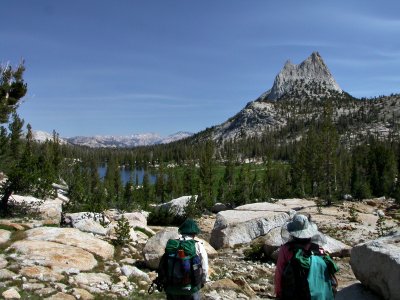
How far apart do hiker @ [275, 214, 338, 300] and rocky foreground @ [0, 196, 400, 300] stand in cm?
527

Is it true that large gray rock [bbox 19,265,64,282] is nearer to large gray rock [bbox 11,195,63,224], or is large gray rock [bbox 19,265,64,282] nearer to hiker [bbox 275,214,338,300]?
hiker [bbox 275,214,338,300]

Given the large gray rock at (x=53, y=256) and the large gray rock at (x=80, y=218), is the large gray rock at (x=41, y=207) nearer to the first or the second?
the large gray rock at (x=80, y=218)

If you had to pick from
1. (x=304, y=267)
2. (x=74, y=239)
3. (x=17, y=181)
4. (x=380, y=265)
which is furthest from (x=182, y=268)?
(x=17, y=181)

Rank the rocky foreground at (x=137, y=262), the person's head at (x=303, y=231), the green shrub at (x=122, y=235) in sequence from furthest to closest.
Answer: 1. the green shrub at (x=122, y=235)
2. the rocky foreground at (x=137, y=262)
3. the person's head at (x=303, y=231)

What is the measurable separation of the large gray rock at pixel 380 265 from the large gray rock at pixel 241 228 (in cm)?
1063

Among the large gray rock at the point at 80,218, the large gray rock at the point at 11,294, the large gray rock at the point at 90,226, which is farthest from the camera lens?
the large gray rock at the point at 80,218

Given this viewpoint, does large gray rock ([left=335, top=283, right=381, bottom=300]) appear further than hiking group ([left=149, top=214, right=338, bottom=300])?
Yes

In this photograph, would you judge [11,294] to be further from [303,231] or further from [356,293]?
[356,293]

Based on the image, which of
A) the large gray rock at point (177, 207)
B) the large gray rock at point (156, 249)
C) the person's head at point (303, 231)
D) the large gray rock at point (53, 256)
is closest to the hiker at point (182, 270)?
the person's head at point (303, 231)

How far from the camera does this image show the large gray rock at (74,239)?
14566 millimetres

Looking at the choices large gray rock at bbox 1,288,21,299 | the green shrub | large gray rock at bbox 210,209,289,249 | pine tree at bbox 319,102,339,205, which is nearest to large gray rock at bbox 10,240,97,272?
large gray rock at bbox 1,288,21,299

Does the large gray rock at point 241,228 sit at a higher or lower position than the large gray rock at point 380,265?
lower

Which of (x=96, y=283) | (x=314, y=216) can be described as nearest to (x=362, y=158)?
(x=314, y=216)

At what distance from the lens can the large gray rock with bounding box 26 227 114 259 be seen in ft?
47.8
